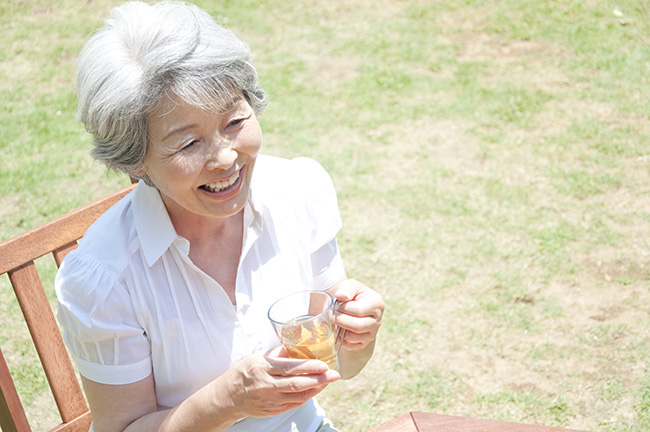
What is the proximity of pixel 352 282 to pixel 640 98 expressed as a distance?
15.4ft

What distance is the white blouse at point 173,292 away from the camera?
1.92 m

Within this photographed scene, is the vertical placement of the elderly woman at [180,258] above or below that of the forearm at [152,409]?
above

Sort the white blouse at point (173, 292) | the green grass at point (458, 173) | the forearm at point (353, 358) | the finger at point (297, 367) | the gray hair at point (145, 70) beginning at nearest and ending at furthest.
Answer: the finger at point (297, 367), the gray hair at point (145, 70), the white blouse at point (173, 292), the forearm at point (353, 358), the green grass at point (458, 173)

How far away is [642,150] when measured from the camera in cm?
530

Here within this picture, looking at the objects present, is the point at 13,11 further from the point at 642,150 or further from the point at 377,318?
the point at 377,318

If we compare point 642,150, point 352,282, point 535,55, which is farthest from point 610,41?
point 352,282

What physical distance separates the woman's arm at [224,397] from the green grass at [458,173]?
1.83 metres

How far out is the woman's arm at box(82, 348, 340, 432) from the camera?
1704mm

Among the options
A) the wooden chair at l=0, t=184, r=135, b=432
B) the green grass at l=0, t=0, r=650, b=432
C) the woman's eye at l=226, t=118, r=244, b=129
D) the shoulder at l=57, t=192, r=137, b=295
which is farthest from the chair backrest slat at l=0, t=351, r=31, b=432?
the green grass at l=0, t=0, r=650, b=432

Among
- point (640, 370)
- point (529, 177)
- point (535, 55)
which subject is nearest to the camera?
point (640, 370)

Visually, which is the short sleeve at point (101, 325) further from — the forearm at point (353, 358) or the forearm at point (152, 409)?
the forearm at point (353, 358)

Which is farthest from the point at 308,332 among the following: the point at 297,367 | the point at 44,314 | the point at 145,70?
the point at 44,314

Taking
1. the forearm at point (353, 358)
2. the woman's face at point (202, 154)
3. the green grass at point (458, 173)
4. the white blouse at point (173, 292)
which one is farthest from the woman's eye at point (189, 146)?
the green grass at point (458, 173)

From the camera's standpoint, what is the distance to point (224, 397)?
181cm
